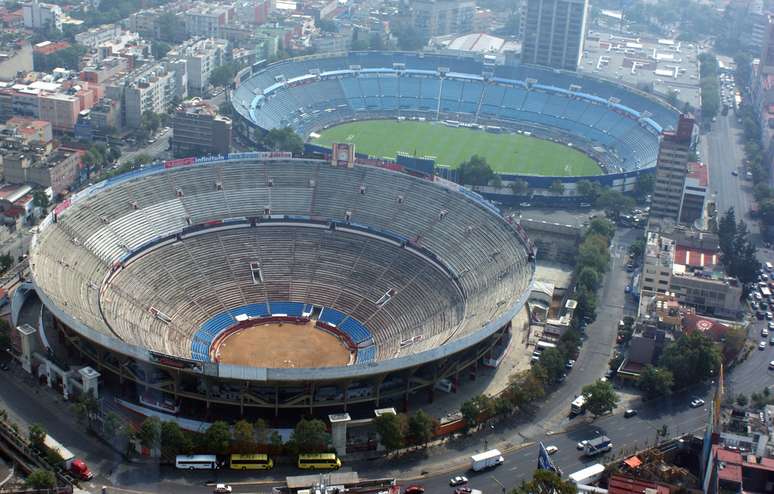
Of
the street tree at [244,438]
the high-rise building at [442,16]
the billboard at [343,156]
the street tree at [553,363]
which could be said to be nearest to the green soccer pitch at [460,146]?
the billboard at [343,156]

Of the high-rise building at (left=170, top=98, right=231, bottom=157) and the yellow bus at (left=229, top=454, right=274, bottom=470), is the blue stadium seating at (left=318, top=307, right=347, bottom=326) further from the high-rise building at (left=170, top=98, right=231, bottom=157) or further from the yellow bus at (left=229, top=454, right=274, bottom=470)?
the high-rise building at (left=170, top=98, right=231, bottom=157)

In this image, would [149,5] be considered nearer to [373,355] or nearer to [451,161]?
[451,161]

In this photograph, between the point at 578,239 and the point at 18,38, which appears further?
the point at 18,38

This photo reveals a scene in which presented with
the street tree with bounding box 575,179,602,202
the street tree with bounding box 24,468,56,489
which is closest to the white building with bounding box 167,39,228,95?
the street tree with bounding box 575,179,602,202

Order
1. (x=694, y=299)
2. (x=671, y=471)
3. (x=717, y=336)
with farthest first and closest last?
(x=694, y=299), (x=717, y=336), (x=671, y=471)

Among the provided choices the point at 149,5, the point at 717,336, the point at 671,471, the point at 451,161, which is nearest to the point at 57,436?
the point at 671,471

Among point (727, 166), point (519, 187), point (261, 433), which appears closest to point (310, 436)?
point (261, 433)

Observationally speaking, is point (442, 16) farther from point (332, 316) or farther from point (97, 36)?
point (332, 316)
